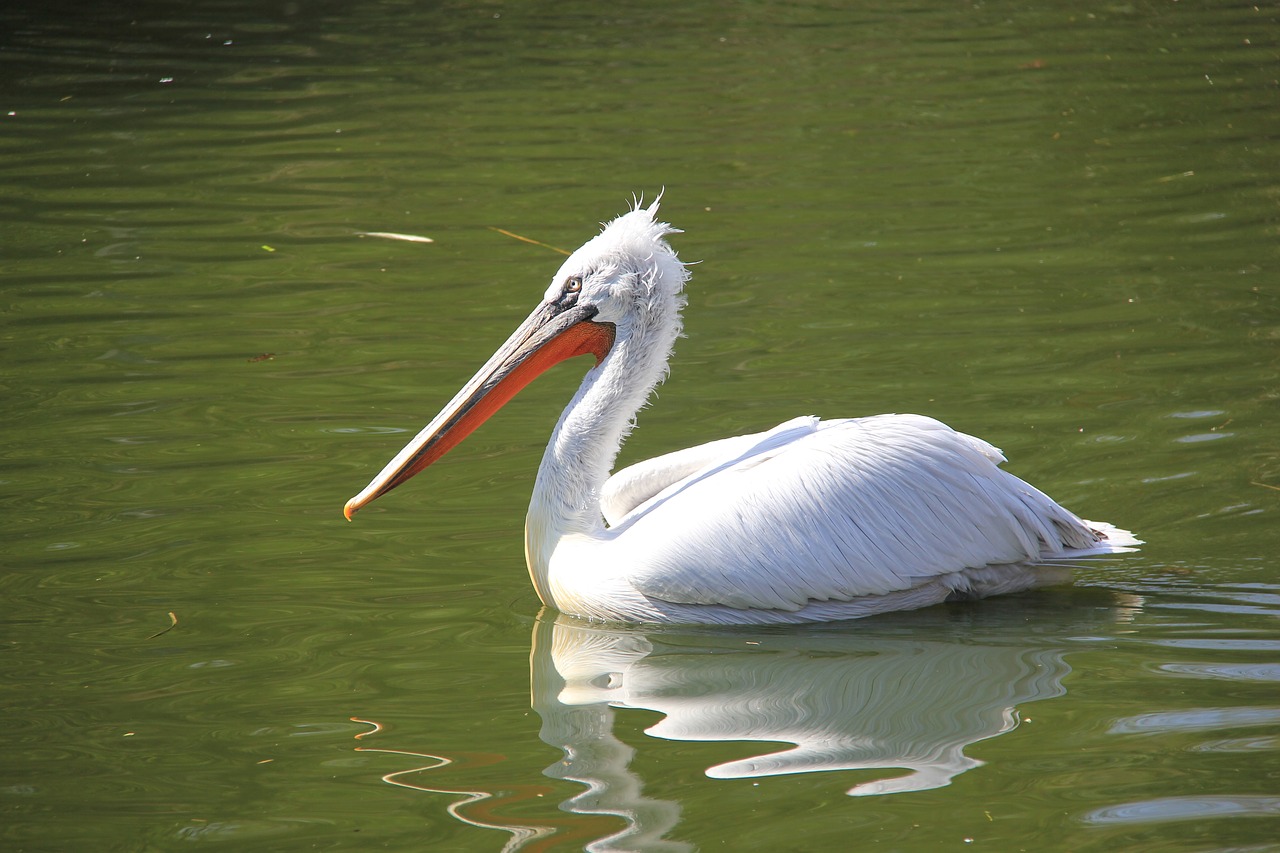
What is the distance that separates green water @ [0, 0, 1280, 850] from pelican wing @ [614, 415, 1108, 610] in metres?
0.14

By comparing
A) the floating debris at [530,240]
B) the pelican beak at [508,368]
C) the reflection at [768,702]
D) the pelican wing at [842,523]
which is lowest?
the reflection at [768,702]

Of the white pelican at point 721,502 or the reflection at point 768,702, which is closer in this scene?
the reflection at point 768,702

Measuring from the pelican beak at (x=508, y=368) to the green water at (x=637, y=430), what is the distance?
13.7 inches

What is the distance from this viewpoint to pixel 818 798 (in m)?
2.84

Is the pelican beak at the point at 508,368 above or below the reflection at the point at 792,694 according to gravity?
above

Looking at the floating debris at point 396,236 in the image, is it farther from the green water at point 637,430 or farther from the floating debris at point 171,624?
the floating debris at point 171,624

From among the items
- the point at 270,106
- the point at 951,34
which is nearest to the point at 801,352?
the point at 270,106

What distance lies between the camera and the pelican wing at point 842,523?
3.59m

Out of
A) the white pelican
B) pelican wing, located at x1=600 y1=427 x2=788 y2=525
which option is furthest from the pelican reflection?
pelican wing, located at x1=600 y1=427 x2=788 y2=525

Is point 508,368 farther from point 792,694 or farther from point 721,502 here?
point 792,694

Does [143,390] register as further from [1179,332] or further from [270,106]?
[270,106]

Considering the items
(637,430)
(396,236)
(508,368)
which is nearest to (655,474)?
(508,368)

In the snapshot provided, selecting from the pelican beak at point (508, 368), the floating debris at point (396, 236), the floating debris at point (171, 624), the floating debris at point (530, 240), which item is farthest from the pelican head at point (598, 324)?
the floating debris at point (396, 236)

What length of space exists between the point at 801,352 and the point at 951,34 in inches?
236
